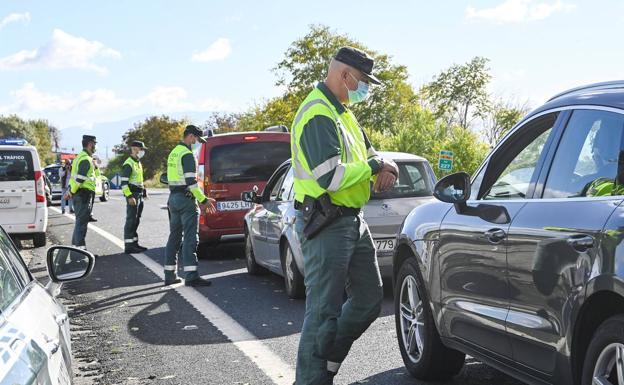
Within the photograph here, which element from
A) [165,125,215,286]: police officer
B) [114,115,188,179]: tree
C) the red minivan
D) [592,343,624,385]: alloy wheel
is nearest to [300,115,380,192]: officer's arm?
[592,343,624,385]: alloy wheel

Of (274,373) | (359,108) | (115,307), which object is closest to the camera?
(274,373)

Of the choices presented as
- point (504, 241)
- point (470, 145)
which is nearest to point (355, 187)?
point (504, 241)

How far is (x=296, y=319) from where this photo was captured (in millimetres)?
8219

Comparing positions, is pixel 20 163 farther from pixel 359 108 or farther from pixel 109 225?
pixel 359 108

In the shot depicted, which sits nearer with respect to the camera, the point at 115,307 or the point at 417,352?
the point at 417,352

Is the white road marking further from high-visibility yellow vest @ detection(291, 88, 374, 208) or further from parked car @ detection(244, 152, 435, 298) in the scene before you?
high-visibility yellow vest @ detection(291, 88, 374, 208)

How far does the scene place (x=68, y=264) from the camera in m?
3.96

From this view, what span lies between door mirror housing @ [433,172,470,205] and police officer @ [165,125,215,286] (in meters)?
6.03

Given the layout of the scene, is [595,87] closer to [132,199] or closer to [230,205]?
[230,205]

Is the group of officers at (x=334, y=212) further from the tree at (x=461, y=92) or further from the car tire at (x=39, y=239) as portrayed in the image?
the tree at (x=461, y=92)

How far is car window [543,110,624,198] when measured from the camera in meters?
3.88

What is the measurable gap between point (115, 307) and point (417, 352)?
4.56 meters

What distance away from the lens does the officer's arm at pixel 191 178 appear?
35.3ft

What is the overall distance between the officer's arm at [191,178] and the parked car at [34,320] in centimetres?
666
